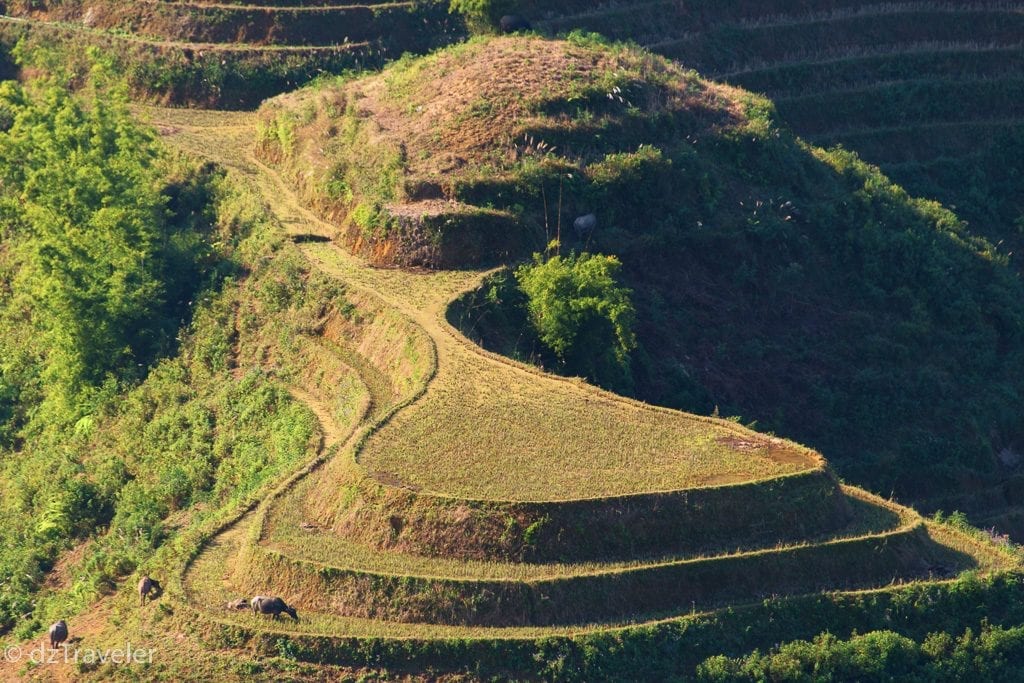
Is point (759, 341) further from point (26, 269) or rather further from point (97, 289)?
point (26, 269)

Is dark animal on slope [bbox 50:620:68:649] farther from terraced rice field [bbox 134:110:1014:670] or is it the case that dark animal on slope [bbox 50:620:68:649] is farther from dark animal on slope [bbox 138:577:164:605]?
terraced rice field [bbox 134:110:1014:670]

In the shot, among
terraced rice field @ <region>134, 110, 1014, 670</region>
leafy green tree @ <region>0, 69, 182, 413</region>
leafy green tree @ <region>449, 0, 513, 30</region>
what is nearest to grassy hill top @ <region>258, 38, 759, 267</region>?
leafy green tree @ <region>449, 0, 513, 30</region>

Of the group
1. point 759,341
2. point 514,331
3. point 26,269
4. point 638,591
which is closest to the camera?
point 638,591

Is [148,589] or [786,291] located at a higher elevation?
[786,291]

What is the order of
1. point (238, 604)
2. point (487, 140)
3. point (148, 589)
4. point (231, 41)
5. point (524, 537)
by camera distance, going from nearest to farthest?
point (238, 604) < point (524, 537) < point (148, 589) < point (487, 140) < point (231, 41)

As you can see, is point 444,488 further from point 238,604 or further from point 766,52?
point 766,52

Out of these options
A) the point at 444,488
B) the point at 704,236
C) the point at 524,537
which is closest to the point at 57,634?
the point at 444,488

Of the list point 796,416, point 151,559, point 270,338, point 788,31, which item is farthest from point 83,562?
point 788,31

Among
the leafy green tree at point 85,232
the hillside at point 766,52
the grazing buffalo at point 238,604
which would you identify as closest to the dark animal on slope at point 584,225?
the leafy green tree at point 85,232
